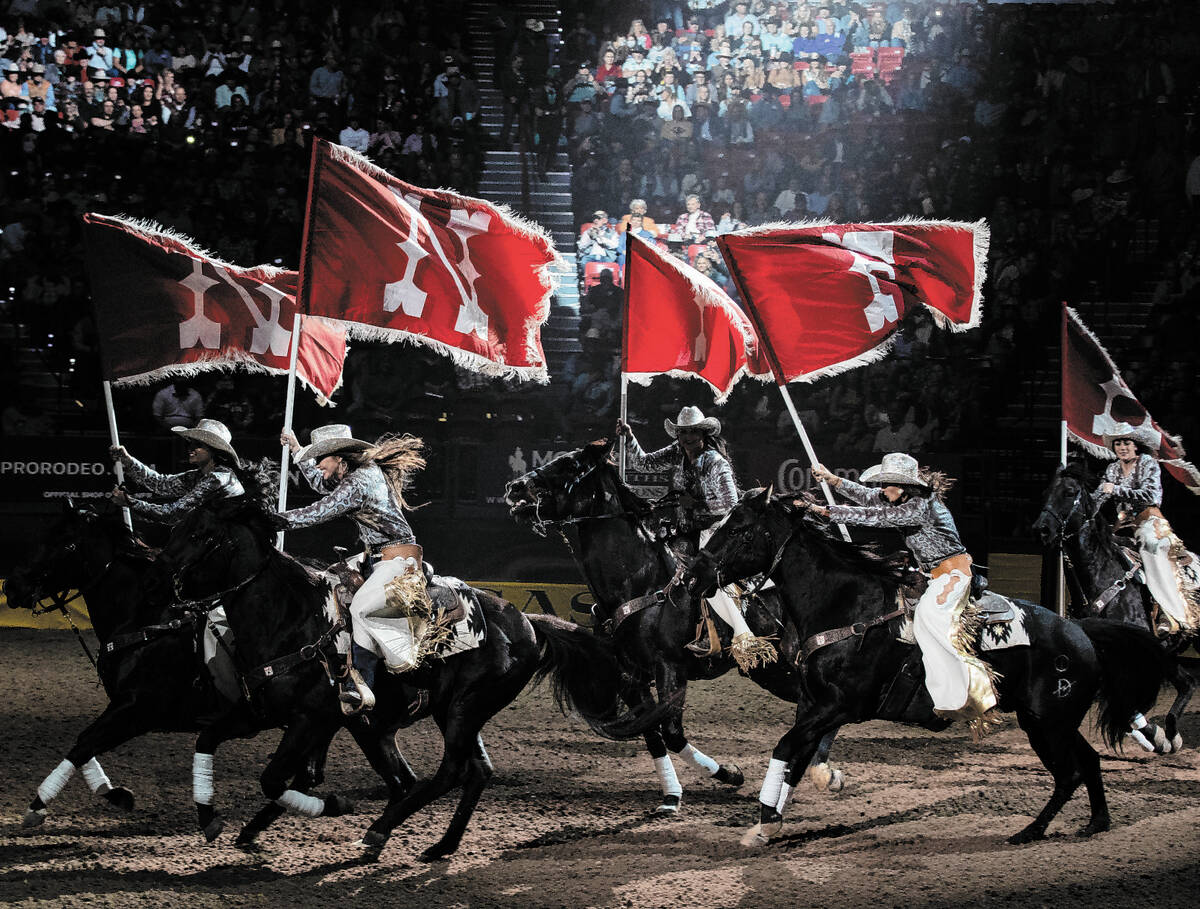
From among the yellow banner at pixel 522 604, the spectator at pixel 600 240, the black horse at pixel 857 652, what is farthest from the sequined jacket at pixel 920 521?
the spectator at pixel 600 240

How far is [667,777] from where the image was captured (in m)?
8.59

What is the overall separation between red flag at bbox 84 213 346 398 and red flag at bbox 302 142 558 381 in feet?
2.51

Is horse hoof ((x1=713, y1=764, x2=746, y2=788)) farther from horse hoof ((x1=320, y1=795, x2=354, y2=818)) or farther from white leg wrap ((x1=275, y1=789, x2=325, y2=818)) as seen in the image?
white leg wrap ((x1=275, y1=789, x2=325, y2=818))

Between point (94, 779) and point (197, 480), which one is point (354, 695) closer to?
point (94, 779)

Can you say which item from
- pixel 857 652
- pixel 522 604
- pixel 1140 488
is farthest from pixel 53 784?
pixel 1140 488

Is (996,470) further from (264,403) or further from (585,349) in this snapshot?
(264,403)

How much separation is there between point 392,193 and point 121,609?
137 inches

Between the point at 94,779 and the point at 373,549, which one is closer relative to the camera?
the point at 373,549

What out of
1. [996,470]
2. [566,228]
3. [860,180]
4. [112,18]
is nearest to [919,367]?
[996,470]

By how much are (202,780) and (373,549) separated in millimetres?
1607

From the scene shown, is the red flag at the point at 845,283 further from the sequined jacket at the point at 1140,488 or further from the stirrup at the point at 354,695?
the stirrup at the point at 354,695

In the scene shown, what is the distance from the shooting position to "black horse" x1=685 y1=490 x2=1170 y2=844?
7758 millimetres

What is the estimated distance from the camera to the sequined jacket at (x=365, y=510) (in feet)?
24.2

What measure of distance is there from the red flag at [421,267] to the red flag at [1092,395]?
5282 mm
